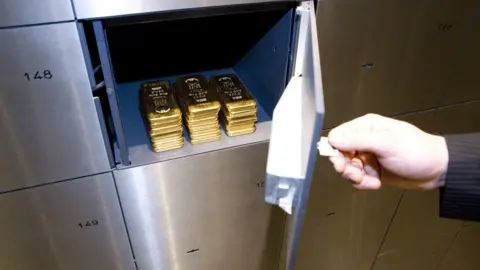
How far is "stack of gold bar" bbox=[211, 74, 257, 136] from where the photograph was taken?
834 mm

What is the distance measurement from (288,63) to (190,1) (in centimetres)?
26

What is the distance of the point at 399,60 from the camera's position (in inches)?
33.6

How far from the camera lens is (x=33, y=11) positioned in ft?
1.83

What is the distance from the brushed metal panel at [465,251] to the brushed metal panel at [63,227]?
118 cm

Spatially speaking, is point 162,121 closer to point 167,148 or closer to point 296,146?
point 167,148

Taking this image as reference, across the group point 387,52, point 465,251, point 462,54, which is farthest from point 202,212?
point 465,251

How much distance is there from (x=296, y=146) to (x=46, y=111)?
0.42m

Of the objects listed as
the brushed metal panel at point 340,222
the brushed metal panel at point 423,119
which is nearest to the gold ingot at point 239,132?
the brushed metal panel at point 340,222

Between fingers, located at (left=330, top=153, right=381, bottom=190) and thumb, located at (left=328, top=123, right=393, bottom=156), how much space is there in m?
0.04

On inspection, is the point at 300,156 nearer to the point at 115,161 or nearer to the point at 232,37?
the point at 115,161

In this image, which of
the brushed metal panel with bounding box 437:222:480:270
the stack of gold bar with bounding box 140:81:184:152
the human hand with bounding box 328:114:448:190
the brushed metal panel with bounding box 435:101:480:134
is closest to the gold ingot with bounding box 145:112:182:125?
the stack of gold bar with bounding box 140:81:184:152

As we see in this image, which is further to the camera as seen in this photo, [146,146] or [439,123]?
[439,123]

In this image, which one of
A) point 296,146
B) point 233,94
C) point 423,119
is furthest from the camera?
point 423,119

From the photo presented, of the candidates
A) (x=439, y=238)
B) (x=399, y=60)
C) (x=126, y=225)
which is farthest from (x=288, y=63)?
(x=439, y=238)
